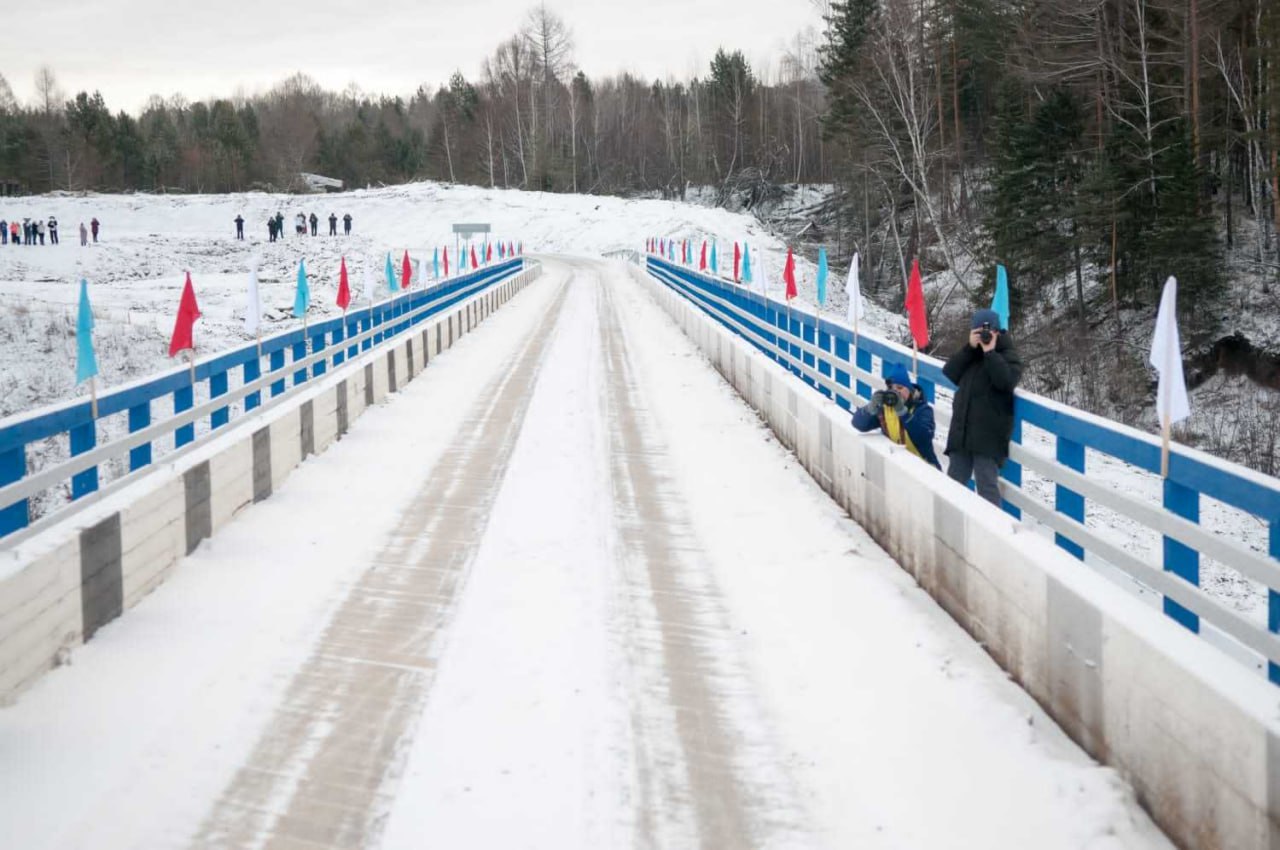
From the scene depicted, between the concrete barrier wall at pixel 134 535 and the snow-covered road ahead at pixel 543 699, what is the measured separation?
14 centimetres

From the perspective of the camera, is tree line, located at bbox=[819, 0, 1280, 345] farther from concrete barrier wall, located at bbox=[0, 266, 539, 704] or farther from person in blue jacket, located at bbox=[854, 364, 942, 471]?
concrete barrier wall, located at bbox=[0, 266, 539, 704]

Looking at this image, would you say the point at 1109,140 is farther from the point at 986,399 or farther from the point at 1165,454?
the point at 1165,454

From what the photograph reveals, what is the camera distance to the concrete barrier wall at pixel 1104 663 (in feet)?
12.0

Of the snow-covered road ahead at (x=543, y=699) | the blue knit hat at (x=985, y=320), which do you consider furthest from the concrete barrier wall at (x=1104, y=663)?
the blue knit hat at (x=985, y=320)

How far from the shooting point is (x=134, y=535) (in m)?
6.98

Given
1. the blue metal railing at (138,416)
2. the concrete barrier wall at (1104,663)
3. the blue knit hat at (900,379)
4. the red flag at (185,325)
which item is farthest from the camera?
the red flag at (185,325)

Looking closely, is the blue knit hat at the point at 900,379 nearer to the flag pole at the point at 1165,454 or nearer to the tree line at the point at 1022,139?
the flag pole at the point at 1165,454

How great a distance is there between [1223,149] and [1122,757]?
121 feet

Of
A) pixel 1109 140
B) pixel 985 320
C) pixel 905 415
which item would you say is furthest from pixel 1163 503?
pixel 1109 140

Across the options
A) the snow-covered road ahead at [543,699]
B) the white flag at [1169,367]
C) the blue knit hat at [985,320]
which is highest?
the blue knit hat at [985,320]

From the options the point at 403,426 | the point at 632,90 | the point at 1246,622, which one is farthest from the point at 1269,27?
the point at 632,90

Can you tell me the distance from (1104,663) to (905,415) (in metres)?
4.21

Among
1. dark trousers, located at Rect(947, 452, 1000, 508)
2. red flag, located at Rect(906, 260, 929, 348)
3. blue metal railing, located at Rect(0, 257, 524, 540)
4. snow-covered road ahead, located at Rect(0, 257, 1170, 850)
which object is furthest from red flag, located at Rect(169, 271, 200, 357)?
dark trousers, located at Rect(947, 452, 1000, 508)

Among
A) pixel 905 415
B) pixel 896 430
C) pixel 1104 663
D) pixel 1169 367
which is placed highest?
pixel 1169 367
